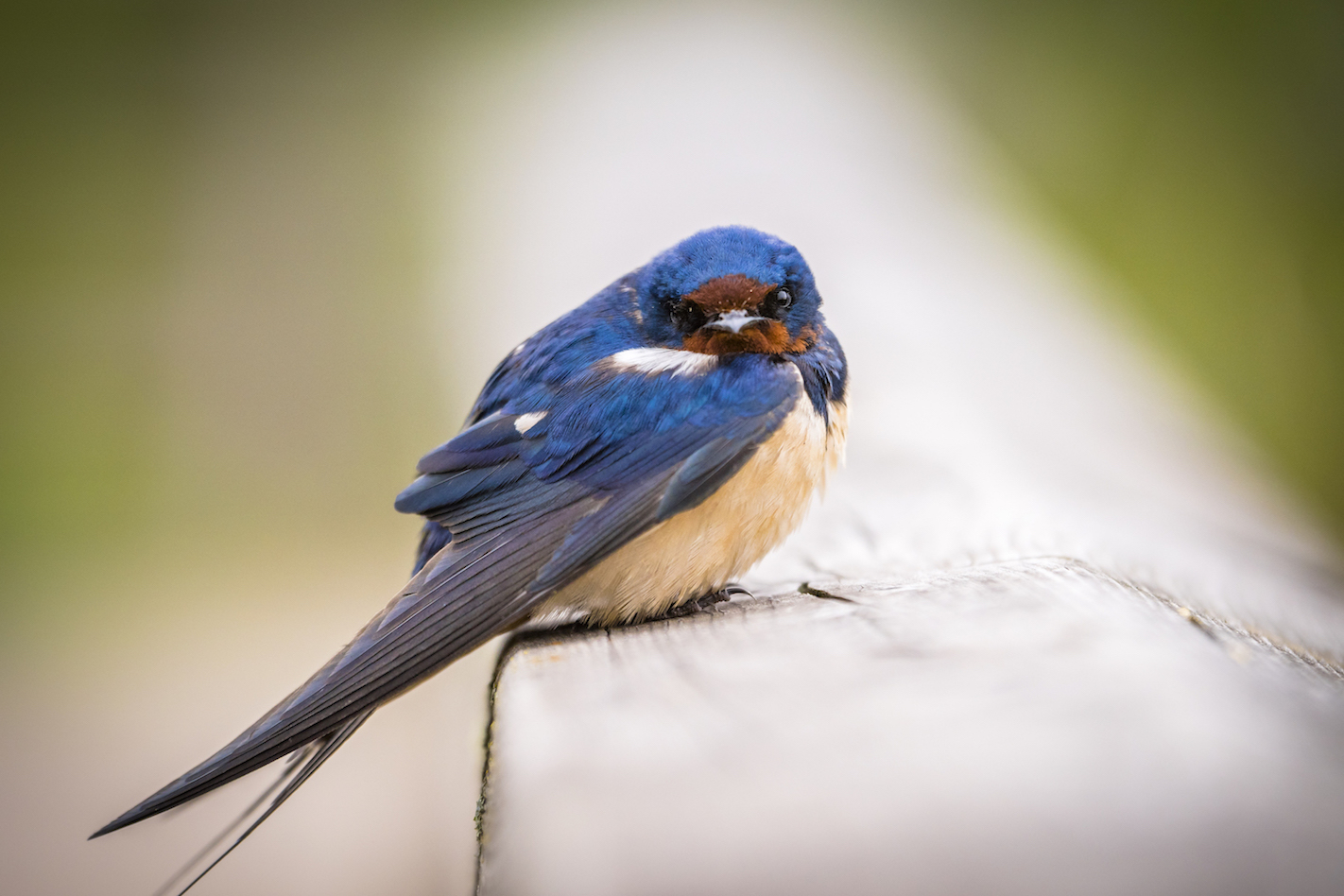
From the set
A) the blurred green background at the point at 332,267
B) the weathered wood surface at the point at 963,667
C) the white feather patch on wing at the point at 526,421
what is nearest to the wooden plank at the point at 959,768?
the weathered wood surface at the point at 963,667

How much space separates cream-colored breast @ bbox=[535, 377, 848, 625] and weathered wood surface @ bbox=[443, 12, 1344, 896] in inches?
Result: 4.2

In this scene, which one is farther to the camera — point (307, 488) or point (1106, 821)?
point (307, 488)

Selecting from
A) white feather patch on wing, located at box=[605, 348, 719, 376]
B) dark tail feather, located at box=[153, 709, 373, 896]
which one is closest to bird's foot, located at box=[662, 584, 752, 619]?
white feather patch on wing, located at box=[605, 348, 719, 376]

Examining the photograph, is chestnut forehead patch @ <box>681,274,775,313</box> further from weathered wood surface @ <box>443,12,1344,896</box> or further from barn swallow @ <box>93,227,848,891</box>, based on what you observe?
weathered wood surface @ <box>443,12,1344,896</box>

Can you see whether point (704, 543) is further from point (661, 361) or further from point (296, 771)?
point (296, 771)

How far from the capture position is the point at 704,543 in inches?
64.4

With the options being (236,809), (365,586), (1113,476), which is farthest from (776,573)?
(365,586)

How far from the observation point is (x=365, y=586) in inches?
113

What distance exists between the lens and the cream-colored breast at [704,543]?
5.29 ft

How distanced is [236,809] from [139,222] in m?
3.95

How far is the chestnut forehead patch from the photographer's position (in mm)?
1787

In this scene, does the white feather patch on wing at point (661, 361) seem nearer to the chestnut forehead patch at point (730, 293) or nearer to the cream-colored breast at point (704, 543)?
→ the chestnut forehead patch at point (730, 293)

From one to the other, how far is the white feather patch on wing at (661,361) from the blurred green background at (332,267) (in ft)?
3.95

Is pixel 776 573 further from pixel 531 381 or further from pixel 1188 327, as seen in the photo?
pixel 1188 327
